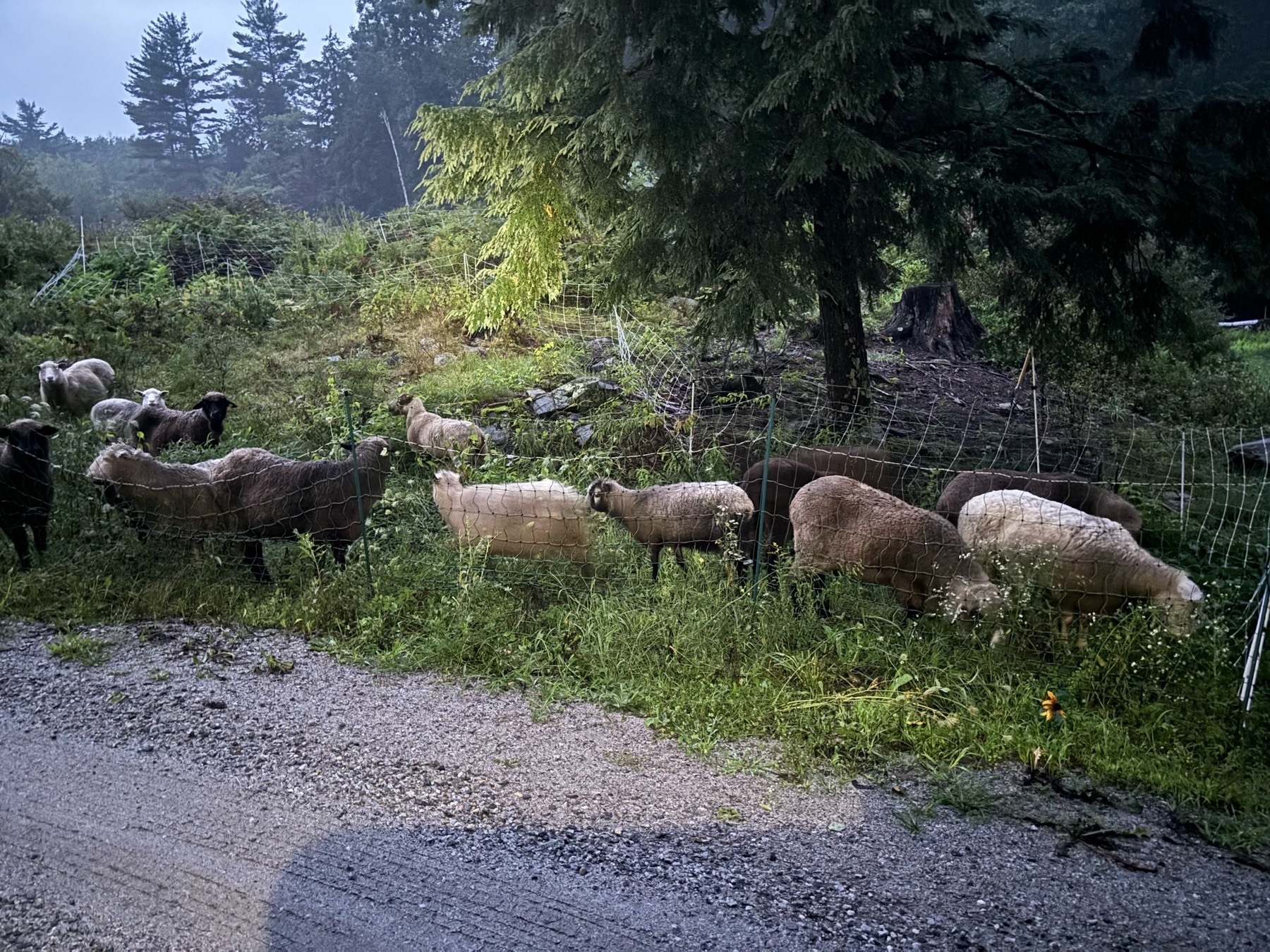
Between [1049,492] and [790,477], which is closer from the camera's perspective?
[1049,492]

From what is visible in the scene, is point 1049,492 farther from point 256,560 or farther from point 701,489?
point 256,560

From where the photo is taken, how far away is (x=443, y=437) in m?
8.44

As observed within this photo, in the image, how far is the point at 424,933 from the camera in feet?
9.89

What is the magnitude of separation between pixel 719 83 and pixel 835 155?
1278mm

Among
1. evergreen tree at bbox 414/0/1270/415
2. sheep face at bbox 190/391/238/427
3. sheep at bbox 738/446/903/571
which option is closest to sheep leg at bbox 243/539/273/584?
sheep face at bbox 190/391/238/427

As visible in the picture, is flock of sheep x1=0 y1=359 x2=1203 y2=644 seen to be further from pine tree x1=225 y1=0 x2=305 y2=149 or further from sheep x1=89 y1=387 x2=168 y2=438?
pine tree x1=225 y1=0 x2=305 y2=149

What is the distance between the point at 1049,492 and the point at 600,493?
2.99 meters

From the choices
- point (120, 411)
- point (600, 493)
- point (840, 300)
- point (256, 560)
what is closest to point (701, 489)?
point (600, 493)

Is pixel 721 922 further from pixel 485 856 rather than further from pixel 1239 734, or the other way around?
pixel 1239 734

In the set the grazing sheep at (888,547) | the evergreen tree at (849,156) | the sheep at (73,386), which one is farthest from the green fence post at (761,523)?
the sheep at (73,386)

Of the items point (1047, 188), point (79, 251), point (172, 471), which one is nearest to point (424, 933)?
point (172, 471)

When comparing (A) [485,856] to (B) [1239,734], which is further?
(B) [1239,734]

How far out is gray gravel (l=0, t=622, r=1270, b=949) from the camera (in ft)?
9.98

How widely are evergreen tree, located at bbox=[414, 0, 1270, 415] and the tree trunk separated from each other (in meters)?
0.02
